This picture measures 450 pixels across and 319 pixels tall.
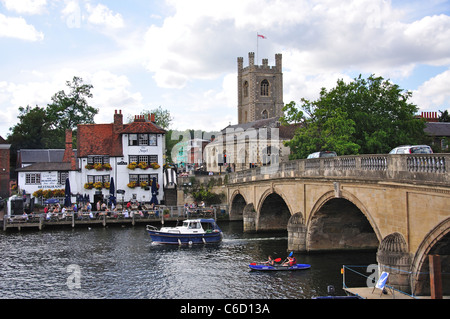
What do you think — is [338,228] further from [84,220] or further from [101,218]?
[84,220]

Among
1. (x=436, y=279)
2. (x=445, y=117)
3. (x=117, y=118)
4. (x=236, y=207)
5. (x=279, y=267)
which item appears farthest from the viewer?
(x=445, y=117)

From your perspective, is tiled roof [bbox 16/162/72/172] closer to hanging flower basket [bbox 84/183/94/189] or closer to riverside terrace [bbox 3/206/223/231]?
hanging flower basket [bbox 84/183/94/189]

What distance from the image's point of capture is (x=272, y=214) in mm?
45844

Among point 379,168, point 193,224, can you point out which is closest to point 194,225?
point 193,224

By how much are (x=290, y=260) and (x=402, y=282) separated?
29.3ft

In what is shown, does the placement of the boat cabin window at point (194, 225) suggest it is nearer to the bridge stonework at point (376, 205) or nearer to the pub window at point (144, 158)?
the bridge stonework at point (376, 205)

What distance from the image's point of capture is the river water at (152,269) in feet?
80.2

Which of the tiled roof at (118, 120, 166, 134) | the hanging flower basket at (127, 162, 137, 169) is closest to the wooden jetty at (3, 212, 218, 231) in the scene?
the hanging flower basket at (127, 162, 137, 169)

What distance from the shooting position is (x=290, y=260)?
28.3 meters

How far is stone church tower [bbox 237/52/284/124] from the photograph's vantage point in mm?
119312

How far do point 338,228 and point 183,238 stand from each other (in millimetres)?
12894

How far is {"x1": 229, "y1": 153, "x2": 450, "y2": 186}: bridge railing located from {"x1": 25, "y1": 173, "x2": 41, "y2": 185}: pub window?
3595cm
